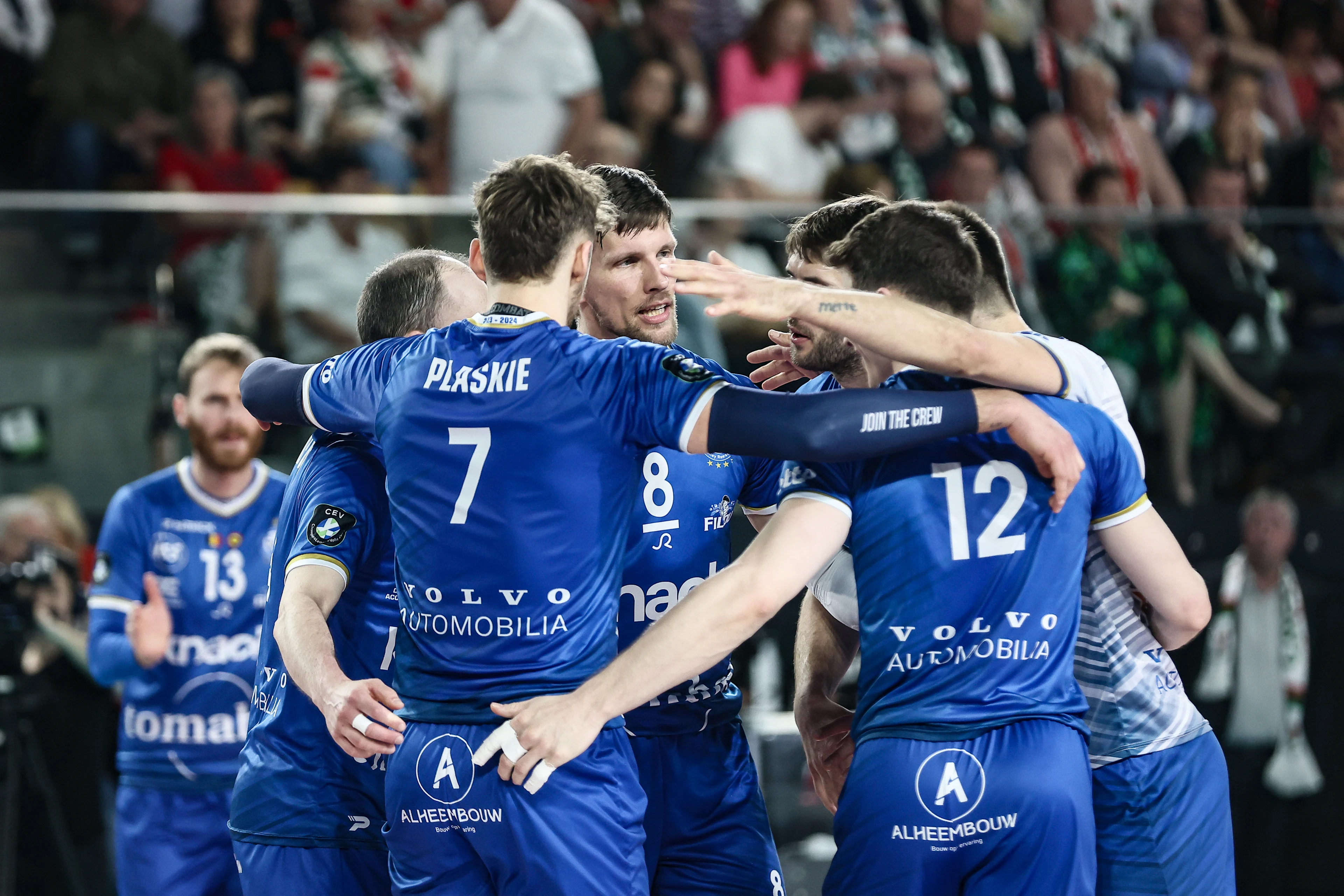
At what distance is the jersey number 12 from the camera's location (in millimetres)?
3240

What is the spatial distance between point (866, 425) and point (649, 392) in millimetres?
495

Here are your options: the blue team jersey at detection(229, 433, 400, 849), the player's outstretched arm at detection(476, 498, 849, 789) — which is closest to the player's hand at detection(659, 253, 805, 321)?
the player's outstretched arm at detection(476, 498, 849, 789)

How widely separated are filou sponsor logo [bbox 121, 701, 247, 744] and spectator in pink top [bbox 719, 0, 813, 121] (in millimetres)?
5768

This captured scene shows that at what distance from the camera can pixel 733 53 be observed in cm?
1013

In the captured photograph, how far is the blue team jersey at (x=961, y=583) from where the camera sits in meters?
3.23

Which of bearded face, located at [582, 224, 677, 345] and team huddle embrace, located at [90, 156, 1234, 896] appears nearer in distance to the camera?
team huddle embrace, located at [90, 156, 1234, 896]

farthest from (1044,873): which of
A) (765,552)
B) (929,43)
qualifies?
(929,43)

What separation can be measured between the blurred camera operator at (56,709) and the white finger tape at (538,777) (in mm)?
4690

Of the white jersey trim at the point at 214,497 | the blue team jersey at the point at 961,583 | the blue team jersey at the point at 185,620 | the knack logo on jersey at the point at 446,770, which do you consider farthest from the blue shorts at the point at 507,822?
the white jersey trim at the point at 214,497

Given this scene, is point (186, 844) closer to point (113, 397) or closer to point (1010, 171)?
point (113, 397)

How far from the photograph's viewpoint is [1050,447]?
10.6 feet

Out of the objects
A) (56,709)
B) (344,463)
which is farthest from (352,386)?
(56,709)

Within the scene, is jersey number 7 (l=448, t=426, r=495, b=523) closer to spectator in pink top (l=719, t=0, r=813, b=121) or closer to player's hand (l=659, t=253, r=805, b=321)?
player's hand (l=659, t=253, r=805, b=321)

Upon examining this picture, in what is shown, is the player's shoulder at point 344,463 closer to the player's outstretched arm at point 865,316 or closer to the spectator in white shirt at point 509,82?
the player's outstretched arm at point 865,316
